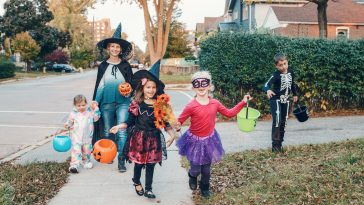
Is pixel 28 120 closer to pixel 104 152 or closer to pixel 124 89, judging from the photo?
pixel 124 89

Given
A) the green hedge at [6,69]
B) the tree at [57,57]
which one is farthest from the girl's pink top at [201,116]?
the tree at [57,57]

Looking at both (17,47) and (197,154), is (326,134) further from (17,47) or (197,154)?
(17,47)

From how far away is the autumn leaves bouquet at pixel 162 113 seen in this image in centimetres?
553

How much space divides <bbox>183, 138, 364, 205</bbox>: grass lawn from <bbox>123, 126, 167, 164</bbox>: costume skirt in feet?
2.48

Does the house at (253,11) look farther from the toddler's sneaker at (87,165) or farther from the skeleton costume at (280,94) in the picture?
the toddler's sneaker at (87,165)

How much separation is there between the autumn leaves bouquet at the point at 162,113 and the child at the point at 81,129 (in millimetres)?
1691

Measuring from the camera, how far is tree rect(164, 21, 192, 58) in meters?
53.5

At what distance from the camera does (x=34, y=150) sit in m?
8.80

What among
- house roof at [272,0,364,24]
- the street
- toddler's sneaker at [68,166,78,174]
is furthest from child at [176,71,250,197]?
house roof at [272,0,364,24]

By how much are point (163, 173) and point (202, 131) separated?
1547 millimetres

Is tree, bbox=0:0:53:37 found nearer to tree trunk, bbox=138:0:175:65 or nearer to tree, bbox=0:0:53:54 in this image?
tree, bbox=0:0:53:54

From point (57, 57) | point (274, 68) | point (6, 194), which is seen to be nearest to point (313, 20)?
point (274, 68)

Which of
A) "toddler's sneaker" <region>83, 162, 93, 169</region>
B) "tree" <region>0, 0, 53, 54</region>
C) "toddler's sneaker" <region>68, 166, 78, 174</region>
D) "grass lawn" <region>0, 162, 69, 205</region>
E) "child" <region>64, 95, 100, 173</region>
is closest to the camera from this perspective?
"grass lawn" <region>0, 162, 69, 205</region>

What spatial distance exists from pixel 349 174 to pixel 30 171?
4316mm
